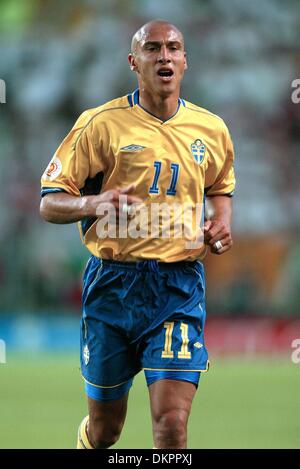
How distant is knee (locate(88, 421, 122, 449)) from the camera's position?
223 inches

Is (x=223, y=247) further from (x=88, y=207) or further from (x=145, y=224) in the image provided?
(x=88, y=207)

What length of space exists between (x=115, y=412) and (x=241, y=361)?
27.8 ft

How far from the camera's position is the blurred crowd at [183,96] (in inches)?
609

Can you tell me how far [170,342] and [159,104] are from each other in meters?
1.24

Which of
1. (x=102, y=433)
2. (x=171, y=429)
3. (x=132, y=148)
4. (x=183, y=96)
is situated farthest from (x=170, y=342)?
(x=183, y=96)

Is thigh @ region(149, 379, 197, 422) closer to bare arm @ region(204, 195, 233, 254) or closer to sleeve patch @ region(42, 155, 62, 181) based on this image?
bare arm @ region(204, 195, 233, 254)

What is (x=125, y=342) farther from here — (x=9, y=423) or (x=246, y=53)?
(x=246, y=53)

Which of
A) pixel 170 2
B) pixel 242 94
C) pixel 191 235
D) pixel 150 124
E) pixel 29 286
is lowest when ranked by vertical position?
pixel 191 235

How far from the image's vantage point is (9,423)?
888 centimetres

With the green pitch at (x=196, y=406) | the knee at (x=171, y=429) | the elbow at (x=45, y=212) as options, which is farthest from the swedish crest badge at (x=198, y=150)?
the green pitch at (x=196, y=406)

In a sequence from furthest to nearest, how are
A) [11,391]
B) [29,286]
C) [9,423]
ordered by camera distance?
[29,286], [11,391], [9,423]

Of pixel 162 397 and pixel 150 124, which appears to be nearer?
pixel 162 397

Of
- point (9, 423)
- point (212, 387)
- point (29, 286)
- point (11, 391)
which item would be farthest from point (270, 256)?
point (9, 423)

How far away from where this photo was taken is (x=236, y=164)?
54.4 feet
